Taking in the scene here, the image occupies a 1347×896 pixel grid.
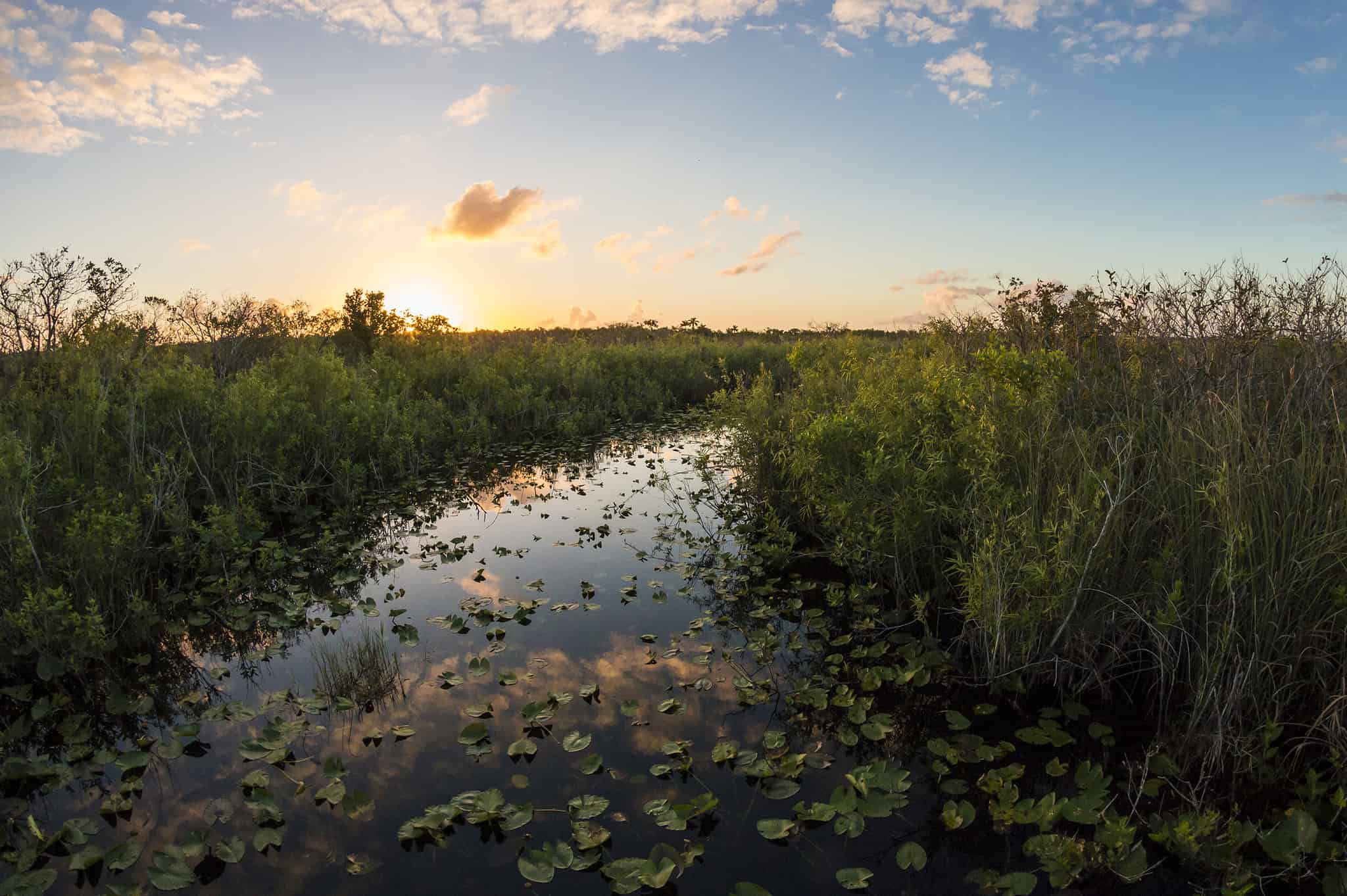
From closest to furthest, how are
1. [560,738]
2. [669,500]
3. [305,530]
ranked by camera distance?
[560,738] → [305,530] → [669,500]

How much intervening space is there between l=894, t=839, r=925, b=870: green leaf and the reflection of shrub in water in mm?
3419

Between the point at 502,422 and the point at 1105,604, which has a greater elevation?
the point at 502,422

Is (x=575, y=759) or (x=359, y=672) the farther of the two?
(x=359, y=672)

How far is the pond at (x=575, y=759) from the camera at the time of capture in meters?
3.15

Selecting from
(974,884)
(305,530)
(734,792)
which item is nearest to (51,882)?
(734,792)

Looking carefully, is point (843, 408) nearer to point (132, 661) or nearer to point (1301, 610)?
point (1301, 610)

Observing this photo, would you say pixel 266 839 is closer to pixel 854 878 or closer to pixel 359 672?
pixel 359 672

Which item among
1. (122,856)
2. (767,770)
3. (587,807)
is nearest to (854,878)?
(767,770)

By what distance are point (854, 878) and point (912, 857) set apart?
0.33 meters

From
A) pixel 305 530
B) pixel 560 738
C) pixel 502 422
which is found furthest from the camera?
pixel 502 422

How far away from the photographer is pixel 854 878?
3047mm

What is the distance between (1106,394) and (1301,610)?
2.78m

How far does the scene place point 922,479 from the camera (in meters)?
5.39

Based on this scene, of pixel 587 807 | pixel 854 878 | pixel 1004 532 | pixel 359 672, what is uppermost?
pixel 1004 532
